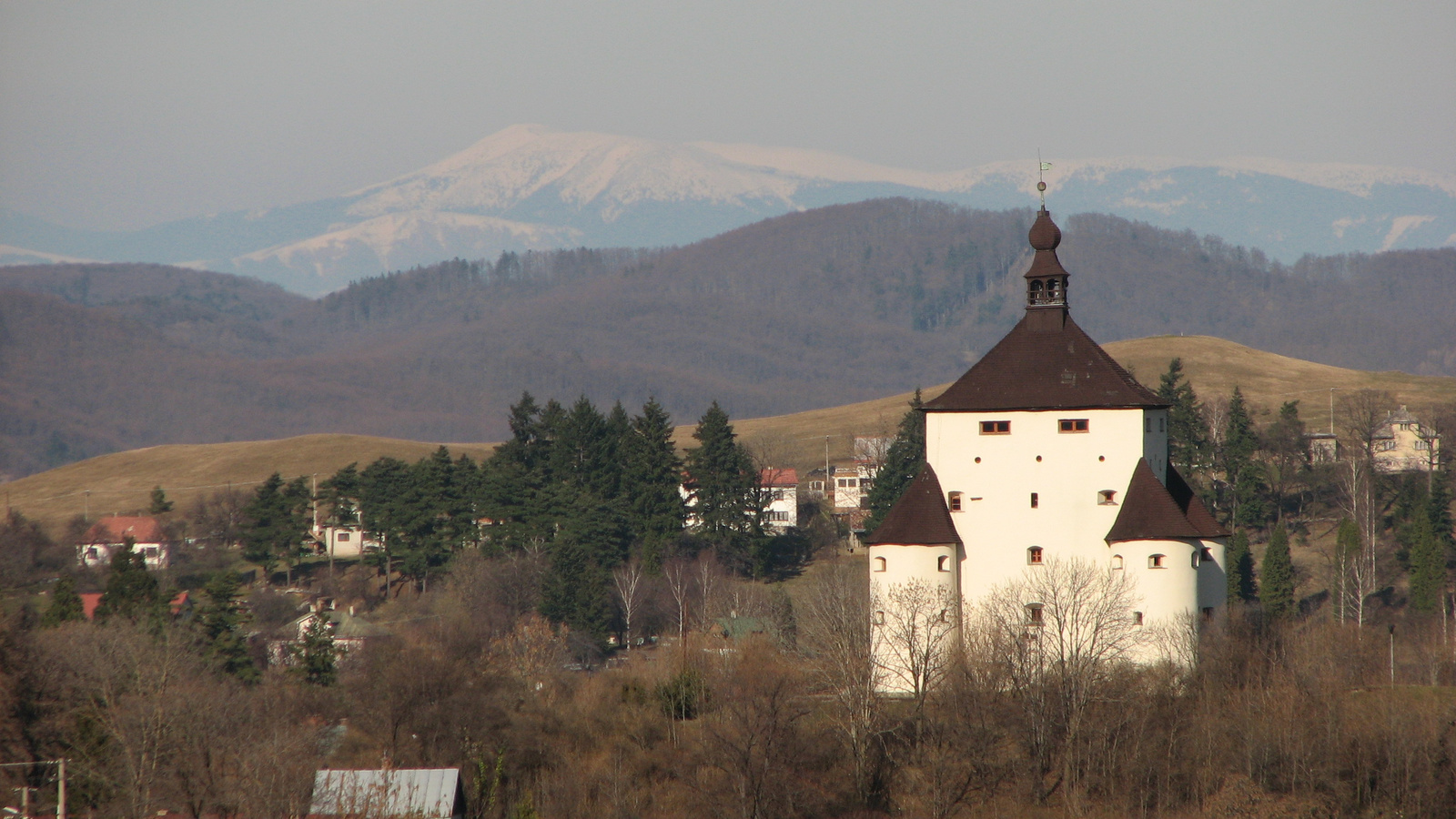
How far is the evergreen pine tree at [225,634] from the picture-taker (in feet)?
226

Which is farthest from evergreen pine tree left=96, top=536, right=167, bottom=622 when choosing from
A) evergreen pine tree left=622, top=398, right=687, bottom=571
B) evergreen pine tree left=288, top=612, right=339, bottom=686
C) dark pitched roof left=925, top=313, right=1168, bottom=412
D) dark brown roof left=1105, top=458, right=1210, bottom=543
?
dark brown roof left=1105, top=458, right=1210, bottom=543

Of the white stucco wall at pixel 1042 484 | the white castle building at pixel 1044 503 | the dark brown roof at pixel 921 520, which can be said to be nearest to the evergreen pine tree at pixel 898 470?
the dark brown roof at pixel 921 520

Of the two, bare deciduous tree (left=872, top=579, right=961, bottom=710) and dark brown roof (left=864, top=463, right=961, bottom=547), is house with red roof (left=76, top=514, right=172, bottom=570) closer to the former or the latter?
dark brown roof (left=864, top=463, right=961, bottom=547)

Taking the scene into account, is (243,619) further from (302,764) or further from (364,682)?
(302,764)

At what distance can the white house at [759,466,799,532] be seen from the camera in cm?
10369

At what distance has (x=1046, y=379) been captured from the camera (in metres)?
57.3

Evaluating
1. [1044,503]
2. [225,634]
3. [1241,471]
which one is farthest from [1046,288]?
[1241,471]

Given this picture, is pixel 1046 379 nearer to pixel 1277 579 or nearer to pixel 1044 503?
pixel 1044 503

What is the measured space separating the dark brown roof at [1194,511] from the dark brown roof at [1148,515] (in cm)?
38

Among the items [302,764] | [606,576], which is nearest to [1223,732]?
[302,764]

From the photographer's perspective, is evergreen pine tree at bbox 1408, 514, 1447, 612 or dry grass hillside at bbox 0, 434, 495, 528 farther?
dry grass hillside at bbox 0, 434, 495, 528

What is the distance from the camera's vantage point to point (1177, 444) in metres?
94.8

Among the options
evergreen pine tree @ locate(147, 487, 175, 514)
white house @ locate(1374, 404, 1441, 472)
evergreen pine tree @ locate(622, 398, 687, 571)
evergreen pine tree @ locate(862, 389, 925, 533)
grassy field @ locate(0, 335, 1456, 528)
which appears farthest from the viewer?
grassy field @ locate(0, 335, 1456, 528)

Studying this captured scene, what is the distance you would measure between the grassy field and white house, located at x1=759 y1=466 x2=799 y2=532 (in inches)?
397
